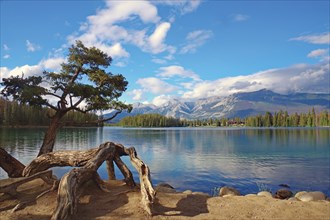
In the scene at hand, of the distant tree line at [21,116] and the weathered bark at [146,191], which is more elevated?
the distant tree line at [21,116]

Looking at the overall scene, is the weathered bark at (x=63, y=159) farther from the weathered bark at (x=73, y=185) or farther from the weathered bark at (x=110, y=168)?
the weathered bark at (x=110, y=168)

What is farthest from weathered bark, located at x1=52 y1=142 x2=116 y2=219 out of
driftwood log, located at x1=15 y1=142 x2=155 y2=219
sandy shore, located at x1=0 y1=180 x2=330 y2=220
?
sandy shore, located at x1=0 y1=180 x2=330 y2=220

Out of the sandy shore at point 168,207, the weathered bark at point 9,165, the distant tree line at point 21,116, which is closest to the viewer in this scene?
the sandy shore at point 168,207

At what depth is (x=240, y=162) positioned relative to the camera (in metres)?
42.2

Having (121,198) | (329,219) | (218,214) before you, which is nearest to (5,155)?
(121,198)

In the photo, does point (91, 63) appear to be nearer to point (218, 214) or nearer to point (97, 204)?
point (97, 204)

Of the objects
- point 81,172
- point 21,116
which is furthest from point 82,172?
point 21,116

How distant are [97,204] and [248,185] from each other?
64.7 ft

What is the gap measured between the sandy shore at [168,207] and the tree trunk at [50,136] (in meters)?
4.64

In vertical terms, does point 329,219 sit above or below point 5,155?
below

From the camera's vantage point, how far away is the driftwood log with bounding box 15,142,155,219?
9977mm

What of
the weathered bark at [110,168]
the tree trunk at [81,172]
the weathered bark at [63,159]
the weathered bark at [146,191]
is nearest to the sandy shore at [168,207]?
the weathered bark at [146,191]

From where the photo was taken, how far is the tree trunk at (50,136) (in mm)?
17513

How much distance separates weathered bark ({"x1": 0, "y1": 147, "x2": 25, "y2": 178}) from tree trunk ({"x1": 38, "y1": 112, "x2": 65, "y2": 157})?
1.85 m
